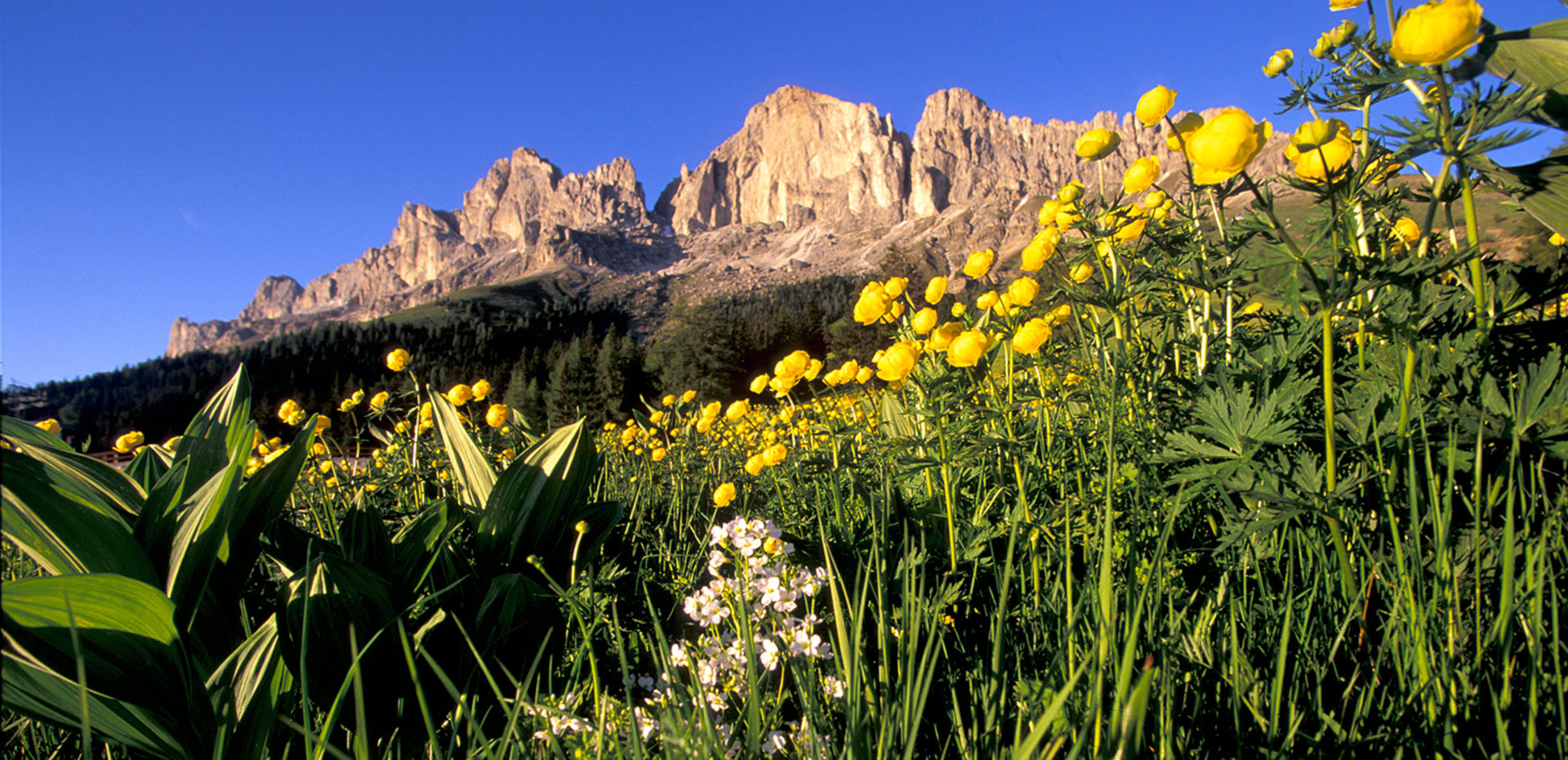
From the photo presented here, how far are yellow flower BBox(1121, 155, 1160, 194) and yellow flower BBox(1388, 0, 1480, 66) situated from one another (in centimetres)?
70

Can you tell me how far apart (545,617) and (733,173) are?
520 ft

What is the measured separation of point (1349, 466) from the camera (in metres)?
1.39

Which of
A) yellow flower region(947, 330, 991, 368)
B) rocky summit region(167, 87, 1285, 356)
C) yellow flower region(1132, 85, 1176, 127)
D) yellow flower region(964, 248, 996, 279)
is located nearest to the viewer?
yellow flower region(1132, 85, 1176, 127)

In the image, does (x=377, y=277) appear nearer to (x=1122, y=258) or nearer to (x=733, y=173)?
(x=733, y=173)

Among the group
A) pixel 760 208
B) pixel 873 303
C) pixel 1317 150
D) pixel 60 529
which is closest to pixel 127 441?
pixel 60 529

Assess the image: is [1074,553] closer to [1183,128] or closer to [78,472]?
[1183,128]

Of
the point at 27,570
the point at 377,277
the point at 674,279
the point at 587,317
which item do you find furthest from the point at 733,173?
the point at 27,570

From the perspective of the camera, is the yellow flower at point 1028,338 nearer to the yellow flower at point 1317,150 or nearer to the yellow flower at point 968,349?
the yellow flower at point 968,349

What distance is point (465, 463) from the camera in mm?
1953

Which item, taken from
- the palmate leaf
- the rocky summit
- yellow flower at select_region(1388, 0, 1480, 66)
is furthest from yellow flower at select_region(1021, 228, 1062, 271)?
the rocky summit

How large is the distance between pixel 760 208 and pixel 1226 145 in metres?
150

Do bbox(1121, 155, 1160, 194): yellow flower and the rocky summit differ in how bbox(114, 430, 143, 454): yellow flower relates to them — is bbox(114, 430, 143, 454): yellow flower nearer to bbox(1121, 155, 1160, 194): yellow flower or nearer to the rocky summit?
bbox(1121, 155, 1160, 194): yellow flower

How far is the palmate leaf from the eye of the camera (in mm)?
977

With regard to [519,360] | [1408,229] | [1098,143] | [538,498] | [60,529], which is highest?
[519,360]
